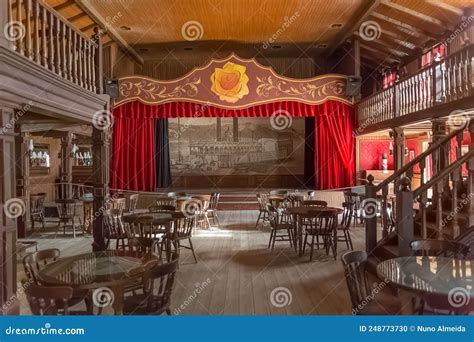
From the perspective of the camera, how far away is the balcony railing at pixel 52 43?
399cm

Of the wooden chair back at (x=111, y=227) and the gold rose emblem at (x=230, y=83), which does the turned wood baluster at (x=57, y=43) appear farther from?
the gold rose emblem at (x=230, y=83)

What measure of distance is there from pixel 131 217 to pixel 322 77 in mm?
6604

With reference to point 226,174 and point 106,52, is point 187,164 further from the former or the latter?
point 106,52

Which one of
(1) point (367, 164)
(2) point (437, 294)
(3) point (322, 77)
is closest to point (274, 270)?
(2) point (437, 294)

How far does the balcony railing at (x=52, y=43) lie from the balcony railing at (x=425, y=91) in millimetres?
5431

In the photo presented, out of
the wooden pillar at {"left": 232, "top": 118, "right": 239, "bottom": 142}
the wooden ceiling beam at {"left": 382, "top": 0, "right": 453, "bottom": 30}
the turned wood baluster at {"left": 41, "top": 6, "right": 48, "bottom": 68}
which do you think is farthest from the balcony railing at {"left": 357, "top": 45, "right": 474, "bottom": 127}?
the turned wood baluster at {"left": 41, "top": 6, "right": 48, "bottom": 68}

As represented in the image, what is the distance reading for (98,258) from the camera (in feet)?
12.2

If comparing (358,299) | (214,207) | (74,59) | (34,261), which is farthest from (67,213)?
(358,299)

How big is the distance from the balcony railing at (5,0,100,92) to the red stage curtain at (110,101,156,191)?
4802 mm

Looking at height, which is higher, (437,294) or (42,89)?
(42,89)

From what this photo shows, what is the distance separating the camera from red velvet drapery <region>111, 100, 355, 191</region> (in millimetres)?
10422

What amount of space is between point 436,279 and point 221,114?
8.04m

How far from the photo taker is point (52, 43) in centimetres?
473

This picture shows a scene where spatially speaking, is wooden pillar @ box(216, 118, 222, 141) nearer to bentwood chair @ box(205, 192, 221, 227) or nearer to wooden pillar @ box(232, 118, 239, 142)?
wooden pillar @ box(232, 118, 239, 142)
